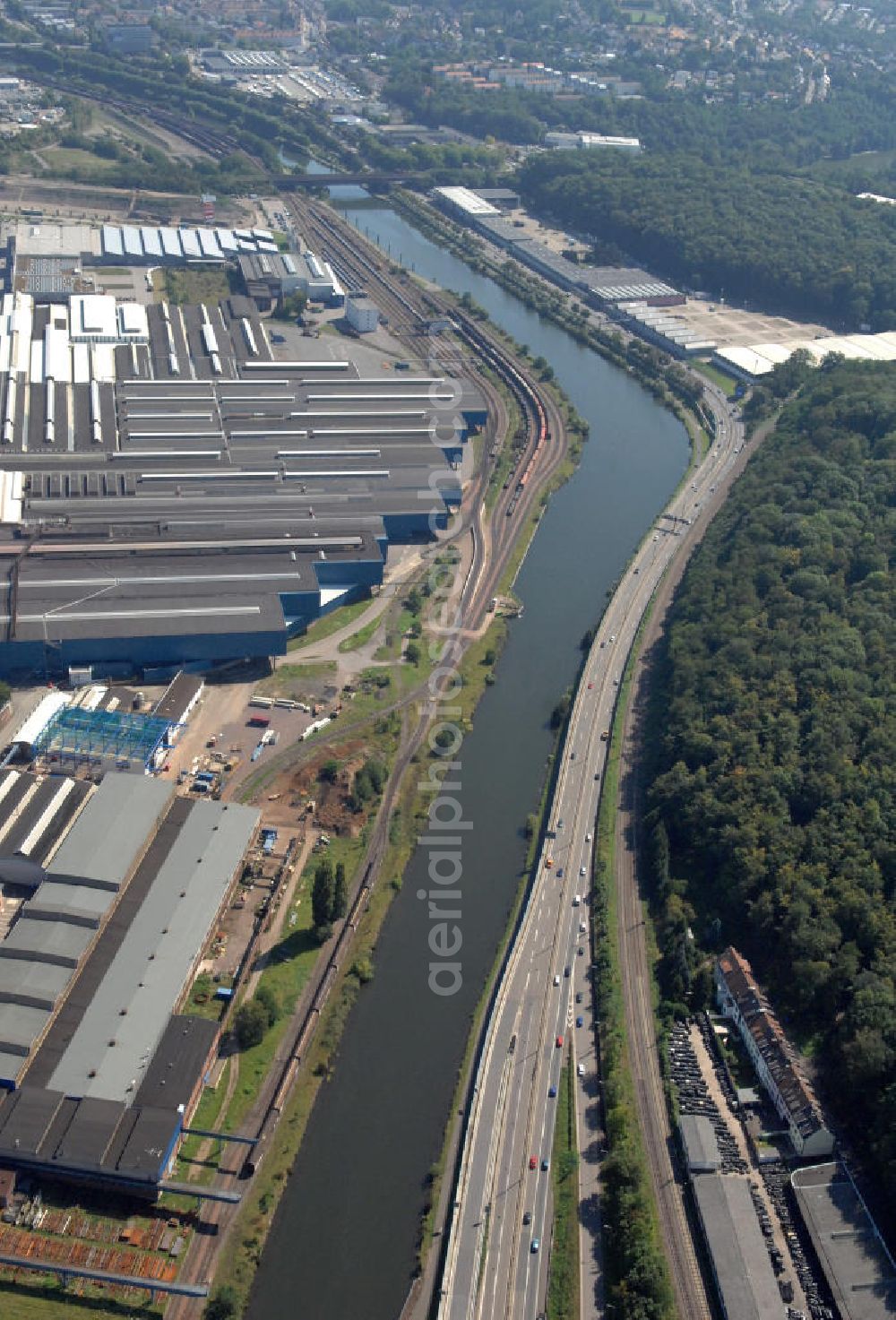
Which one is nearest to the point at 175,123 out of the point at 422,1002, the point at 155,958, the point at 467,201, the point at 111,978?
the point at 467,201

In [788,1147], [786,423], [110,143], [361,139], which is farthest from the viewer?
[361,139]

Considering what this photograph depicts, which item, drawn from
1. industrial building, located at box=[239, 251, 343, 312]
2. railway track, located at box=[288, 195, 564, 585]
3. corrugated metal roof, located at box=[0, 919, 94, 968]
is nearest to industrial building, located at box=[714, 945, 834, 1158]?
corrugated metal roof, located at box=[0, 919, 94, 968]

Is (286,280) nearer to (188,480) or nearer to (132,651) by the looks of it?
(188,480)

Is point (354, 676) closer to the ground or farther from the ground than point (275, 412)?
closer to the ground

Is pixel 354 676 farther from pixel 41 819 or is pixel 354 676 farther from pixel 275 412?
pixel 275 412

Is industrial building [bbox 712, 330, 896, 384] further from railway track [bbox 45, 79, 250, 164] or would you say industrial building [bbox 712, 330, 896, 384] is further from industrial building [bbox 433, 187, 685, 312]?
railway track [bbox 45, 79, 250, 164]

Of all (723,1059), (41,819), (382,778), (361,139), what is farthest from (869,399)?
(361,139)

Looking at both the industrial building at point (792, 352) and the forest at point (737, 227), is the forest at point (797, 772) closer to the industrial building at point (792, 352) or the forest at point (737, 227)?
the industrial building at point (792, 352)
